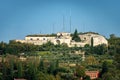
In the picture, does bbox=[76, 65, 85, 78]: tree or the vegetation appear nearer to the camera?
the vegetation

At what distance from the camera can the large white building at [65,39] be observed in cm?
7675

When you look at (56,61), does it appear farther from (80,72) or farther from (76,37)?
(76,37)

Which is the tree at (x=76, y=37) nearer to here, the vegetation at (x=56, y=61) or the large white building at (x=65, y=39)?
the large white building at (x=65, y=39)

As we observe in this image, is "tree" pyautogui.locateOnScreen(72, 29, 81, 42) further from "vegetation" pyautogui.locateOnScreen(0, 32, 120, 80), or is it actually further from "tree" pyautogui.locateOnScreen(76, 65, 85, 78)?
"tree" pyautogui.locateOnScreen(76, 65, 85, 78)

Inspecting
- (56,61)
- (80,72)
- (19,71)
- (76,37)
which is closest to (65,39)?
(76,37)

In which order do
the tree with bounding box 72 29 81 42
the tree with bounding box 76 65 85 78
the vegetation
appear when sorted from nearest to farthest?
1. the vegetation
2. the tree with bounding box 76 65 85 78
3. the tree with bounding box 72 29 81 42

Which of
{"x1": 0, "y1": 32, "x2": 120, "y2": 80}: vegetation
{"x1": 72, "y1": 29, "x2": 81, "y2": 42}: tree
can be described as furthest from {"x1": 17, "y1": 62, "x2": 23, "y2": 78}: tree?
{"x1": 72, "y1": 29, "x2": 81, "y2": 42}: tree

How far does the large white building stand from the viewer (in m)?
76.8

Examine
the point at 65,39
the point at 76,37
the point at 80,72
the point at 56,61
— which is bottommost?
the point at 80,72

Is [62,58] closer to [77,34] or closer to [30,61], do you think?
[30,61]

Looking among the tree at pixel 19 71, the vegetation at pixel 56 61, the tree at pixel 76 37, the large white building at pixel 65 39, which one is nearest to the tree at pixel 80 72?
the vegetation at pixel 56 61

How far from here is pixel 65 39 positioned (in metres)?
77.3

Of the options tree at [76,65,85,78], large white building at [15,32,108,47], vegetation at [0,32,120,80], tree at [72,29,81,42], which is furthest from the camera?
tree at [72,29,81,42]

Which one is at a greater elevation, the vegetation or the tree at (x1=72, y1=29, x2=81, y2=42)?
the tree at (x1=72, y1=29, x2=81, y2=42)
